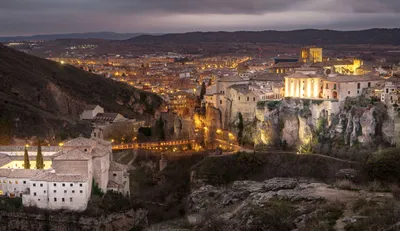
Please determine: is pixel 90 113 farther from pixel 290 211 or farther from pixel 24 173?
pixel 290 211

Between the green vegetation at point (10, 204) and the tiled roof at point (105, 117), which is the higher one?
the tiled roof at point (105, 117)

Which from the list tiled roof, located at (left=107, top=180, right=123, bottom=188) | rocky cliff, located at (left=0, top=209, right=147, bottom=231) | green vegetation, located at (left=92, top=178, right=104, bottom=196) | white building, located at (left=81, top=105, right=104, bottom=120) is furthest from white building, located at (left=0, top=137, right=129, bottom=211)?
white building, located at (left=81, top=105, right=104, bottom=120)

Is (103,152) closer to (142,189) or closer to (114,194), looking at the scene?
(114,194)

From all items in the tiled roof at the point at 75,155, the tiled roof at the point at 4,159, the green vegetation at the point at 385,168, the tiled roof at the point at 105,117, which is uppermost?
the tiled roof at the point at 75,155

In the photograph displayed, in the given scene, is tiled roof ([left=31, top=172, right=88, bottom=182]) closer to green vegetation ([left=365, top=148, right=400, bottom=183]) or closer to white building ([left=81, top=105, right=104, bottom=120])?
green vegetation ([left=365, top=148, right=400, bottom=183])

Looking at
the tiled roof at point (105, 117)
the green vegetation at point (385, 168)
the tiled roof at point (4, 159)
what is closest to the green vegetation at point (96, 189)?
the tiled roof at point (4, 159)

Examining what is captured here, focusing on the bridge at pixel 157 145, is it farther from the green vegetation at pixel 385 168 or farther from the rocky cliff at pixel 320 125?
the green vegetation at pixel 385 168

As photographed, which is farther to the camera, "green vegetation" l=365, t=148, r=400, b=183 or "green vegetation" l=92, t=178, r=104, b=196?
"green vegetation" l=92, t=178, r=104, b=196

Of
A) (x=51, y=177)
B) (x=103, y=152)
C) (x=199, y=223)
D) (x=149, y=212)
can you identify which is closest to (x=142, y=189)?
(x=149, y=212)
